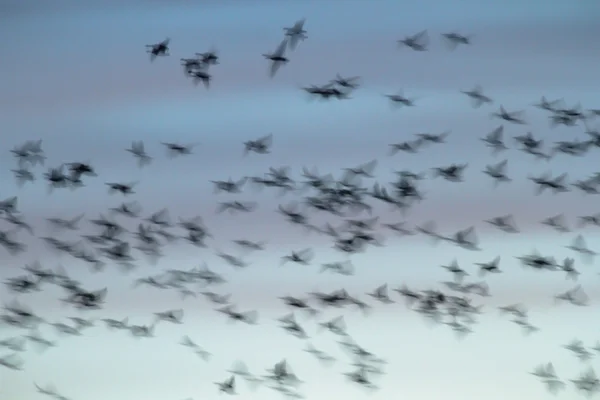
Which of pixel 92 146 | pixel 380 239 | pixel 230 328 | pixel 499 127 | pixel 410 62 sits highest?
pixel 410 62

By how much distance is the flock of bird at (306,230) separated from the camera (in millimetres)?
969

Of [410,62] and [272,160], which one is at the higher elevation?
[410,62]

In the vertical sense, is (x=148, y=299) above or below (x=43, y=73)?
below

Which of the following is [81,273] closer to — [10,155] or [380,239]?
[10,155]

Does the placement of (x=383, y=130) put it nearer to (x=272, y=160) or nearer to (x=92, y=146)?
(x=272, y=160)

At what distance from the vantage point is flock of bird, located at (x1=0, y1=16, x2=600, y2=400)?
969 millimetres

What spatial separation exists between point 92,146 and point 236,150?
0.95 ft

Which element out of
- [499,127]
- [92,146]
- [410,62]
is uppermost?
[410,62]

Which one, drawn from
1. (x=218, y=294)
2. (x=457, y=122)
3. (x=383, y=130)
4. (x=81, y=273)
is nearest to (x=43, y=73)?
(x=81, y=273)

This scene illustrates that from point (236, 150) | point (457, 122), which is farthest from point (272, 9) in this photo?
point (457, 122)

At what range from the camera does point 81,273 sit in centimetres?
102

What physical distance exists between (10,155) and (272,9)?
23.9 inches

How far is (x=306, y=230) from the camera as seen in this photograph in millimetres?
995

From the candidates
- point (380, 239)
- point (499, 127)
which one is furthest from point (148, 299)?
point (499, 127)
